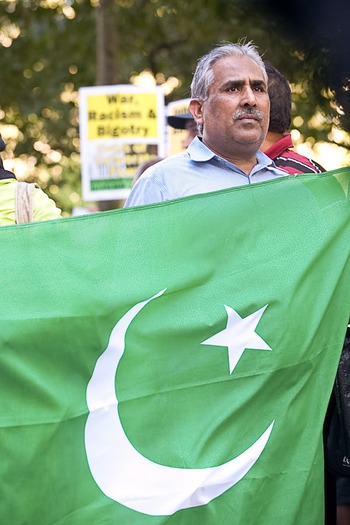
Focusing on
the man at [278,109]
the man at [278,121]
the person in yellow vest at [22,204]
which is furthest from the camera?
the man at [278,109]

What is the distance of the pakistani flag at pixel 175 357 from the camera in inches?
136

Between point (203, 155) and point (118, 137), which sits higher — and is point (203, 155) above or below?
above

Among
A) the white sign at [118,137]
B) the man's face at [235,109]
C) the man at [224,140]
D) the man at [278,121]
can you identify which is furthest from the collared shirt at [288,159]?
the white sign at [118,137]

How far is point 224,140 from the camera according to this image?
430 cm

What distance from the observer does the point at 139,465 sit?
3504mm

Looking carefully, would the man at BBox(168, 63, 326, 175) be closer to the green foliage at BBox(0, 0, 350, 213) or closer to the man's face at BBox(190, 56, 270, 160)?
the man's face at BBox(190, 56, 270, 160)

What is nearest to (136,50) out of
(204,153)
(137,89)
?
(137,89)

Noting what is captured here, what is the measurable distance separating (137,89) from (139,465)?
6677 millimetres

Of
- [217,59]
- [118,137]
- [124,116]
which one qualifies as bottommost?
[118,137]

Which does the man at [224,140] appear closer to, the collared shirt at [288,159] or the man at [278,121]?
the collared shirt at [288,159]

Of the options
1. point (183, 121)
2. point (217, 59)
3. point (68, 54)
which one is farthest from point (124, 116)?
point (68, 54)

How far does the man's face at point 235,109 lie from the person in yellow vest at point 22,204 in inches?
28.8

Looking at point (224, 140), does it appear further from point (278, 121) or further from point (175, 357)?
point (175, 357)

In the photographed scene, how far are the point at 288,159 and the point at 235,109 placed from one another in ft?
1.46
